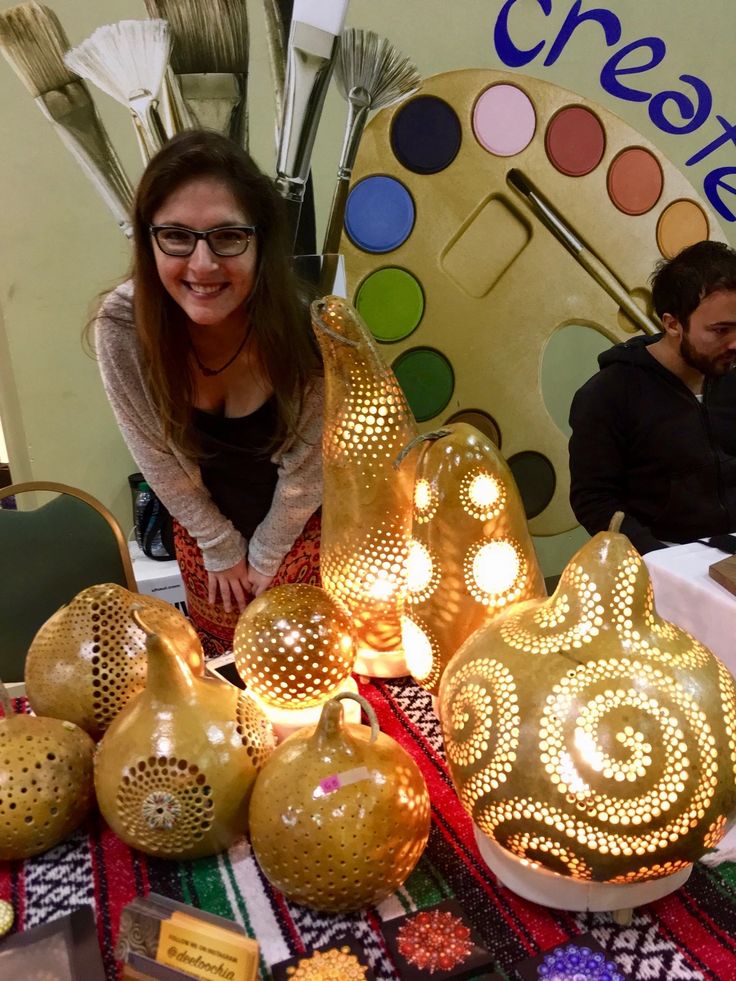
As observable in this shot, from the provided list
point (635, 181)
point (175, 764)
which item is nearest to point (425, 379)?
point (635, 181)

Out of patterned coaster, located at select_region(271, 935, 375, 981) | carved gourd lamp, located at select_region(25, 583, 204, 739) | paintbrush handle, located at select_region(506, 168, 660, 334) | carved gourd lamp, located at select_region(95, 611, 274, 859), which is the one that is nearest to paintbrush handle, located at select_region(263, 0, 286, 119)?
paintbrush handle, located at select_region(506, 168, 660, 334)

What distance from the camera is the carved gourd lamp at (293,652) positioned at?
72cm

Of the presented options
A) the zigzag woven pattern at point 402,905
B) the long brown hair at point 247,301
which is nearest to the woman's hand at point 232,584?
the long brown hair at point 247,301

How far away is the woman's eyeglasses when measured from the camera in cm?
99

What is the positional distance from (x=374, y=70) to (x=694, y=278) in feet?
3.15

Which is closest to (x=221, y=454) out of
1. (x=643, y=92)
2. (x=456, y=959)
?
(x=456, y=959)

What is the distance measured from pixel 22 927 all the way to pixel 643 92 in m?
2.30

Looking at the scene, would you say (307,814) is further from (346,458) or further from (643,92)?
(643,92)

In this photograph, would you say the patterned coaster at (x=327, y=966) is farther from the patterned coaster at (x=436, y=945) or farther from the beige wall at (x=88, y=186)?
the beige wall at (x=88, y=186)

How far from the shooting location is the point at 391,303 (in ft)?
6.31

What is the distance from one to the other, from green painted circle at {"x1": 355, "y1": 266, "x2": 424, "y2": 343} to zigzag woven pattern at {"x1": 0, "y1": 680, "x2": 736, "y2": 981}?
4.66ft

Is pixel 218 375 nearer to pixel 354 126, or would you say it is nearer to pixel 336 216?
pixel 336 216

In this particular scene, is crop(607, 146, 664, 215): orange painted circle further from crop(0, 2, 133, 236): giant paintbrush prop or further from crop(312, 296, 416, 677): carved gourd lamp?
crop(312, 296, 416, 677): carved gourd lamp

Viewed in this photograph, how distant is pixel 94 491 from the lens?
6.39ft
